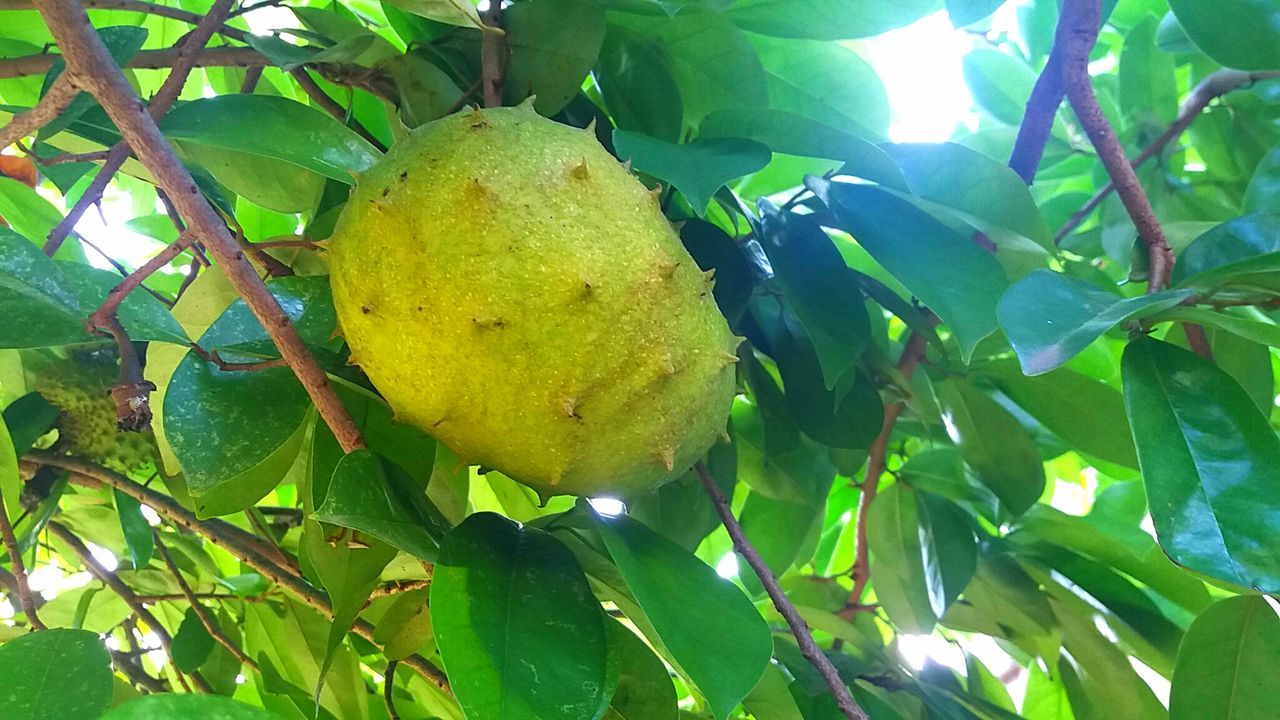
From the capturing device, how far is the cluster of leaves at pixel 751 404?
468mm

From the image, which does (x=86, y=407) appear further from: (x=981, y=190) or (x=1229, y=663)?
(x=1229, y=663)

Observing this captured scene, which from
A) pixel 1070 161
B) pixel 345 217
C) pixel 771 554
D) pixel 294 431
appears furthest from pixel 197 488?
pixel 1070 161

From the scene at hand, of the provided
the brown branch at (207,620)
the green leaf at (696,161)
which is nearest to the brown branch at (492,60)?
the green leaf at (696,161)

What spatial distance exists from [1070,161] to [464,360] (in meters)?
0.90

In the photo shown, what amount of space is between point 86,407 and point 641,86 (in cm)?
59

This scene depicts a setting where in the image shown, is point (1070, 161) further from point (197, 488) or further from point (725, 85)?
point (197, 488)

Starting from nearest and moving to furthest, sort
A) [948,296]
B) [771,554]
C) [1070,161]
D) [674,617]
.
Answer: [674,617]
[948,296]
[771,554]
[1070,161]

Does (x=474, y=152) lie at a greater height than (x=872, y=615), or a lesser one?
greater

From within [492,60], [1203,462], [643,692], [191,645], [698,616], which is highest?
[492,60]

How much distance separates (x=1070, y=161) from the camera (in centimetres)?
107

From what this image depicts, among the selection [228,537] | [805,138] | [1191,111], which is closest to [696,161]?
[805,138]

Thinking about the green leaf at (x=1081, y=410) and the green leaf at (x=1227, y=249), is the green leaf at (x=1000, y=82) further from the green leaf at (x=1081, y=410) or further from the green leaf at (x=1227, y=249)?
the green leaf at (x=1227, y=249)

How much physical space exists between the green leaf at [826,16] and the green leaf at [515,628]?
45cm

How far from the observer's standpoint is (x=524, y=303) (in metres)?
0.46
